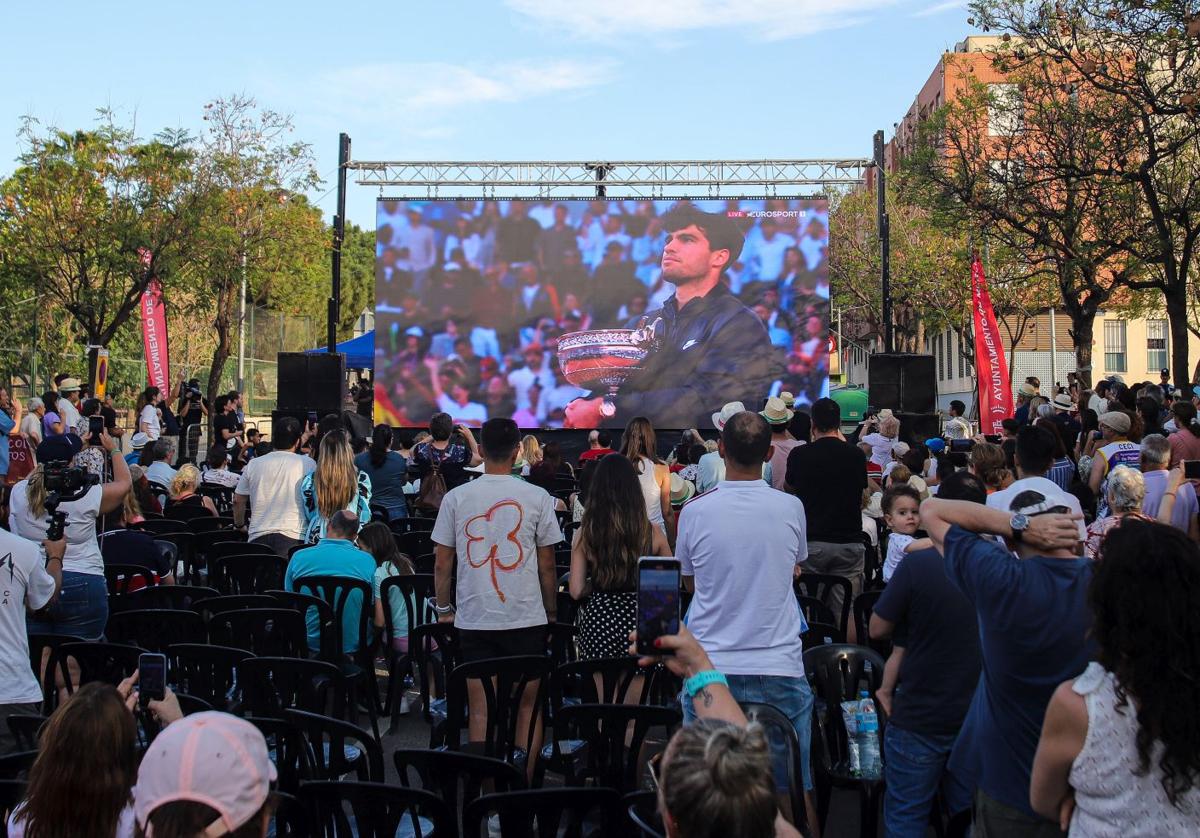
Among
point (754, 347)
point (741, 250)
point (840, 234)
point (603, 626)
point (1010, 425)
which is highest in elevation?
point (840, 234)

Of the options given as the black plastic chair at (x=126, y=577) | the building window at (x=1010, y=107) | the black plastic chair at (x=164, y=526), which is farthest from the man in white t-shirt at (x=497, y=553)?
the building window at (x=1010, y=107)

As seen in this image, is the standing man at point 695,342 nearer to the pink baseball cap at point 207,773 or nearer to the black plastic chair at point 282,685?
the black plastic chair at point 282,685

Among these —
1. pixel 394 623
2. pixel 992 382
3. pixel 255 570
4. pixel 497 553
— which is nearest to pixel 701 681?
pixel 497 553

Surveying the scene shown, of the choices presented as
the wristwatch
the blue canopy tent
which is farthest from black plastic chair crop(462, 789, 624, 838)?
the blue canopy tent

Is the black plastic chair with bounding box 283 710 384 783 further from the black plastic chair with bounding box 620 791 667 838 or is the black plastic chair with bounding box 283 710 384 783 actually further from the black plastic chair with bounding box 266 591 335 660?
the black plastic chair with bounding box 266 591 335 660

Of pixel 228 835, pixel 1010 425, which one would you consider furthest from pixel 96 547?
pixel 1010 425

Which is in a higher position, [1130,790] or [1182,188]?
[1182,188]

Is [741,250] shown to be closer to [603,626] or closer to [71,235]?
[71,235]

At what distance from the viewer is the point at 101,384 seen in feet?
58.0

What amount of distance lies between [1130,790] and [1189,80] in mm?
13608

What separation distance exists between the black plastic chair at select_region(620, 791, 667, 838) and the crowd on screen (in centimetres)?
14

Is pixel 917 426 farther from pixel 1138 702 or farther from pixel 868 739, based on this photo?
pixel 1138 702

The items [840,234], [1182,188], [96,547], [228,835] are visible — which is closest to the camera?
[228,835]

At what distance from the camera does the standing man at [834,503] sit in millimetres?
6695
